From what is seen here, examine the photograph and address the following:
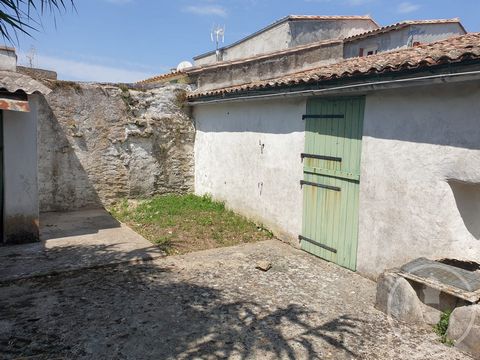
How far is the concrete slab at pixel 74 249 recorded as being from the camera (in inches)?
239

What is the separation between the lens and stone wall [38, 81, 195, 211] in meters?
9.84

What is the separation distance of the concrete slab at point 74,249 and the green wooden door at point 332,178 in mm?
2899

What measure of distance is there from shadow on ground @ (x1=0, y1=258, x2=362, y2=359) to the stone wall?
4.94m

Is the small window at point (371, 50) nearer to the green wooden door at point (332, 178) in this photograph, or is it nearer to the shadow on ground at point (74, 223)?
the green wooden door at point (332, 178)

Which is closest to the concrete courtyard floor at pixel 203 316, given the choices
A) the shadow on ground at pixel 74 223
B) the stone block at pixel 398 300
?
the stone block at pixel 398 300

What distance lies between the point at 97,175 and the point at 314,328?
7804mm

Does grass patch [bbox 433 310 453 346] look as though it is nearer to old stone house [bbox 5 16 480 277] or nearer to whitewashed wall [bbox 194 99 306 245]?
old stone house [bbox 5 16 480 277]

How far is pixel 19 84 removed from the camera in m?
6.77

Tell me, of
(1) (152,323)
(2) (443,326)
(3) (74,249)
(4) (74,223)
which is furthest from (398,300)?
(4) (74,223)

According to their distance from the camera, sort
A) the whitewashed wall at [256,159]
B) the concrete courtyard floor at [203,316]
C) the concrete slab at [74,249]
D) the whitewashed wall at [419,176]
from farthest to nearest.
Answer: the whitewashed wall at [256,159] < the concrete slab at [74,249] < the whitewashed wall at [419,176] < the concrete courtyard floor at [203,316]

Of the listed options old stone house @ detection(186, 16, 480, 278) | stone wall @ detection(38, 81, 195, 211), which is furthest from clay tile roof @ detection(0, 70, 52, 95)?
old stone house @ detection(186, 16, 480, 278)

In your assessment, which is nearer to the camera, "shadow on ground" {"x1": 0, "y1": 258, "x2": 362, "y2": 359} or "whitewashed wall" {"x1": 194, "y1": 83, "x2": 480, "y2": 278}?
"shadow on ground" {"x1": 0, "y1": 258, "x2": 362, "y2": 359}

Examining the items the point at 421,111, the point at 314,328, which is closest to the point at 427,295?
the point at 314,328

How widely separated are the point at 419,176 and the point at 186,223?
528 centimetres
